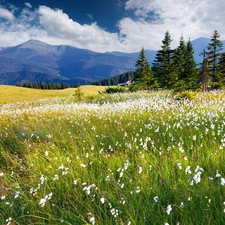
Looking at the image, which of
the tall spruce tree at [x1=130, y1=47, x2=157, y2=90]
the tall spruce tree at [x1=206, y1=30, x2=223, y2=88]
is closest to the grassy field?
the tall spruce tree at [x1=130, y1=47, x2=157, y2=90]

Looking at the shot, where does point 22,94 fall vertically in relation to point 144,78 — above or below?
below

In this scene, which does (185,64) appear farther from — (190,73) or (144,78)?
(144,78)

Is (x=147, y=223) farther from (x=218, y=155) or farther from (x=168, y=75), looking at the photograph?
(x=168, y=75)

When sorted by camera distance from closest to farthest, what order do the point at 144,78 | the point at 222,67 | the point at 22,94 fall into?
1. the point at 222,67
2. the point at 144,78
3. the point at 22,94

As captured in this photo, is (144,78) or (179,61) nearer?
(179,61)

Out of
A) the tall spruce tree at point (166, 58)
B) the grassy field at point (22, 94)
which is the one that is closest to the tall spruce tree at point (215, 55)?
the tall spruce tree at point (166, 58)

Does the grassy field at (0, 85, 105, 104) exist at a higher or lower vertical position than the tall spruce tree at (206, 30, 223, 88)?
lower

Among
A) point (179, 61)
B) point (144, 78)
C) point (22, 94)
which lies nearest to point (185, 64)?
point (179, 61)

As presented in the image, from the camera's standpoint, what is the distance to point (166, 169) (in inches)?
119

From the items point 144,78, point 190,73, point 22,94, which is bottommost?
point 22,94

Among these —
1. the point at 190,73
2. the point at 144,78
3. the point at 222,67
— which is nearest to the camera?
the point at 222,67

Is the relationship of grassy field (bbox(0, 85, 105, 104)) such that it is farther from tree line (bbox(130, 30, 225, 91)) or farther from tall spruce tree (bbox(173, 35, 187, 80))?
tall spruce tree (bbox(173, 35, 187, 80))

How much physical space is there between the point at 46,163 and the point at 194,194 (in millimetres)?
2785

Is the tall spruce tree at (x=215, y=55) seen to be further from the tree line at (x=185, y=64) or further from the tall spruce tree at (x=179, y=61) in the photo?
the tall spruce tree at (x=179, y=61)
